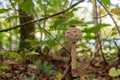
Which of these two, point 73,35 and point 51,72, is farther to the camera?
point 51,72

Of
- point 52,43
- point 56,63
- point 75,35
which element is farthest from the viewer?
point 56,63

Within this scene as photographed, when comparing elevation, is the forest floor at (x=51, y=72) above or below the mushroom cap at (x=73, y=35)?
below

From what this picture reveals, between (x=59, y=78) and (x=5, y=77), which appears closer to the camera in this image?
(x=59, y=78)

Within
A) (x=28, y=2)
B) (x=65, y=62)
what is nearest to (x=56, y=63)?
(x=65, y=62)

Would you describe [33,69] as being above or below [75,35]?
below

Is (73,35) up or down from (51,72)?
up

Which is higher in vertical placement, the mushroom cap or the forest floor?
the mushroom cap

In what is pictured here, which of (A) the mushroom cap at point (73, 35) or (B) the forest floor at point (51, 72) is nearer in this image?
(A) the mushroom cap at point (73, 35)

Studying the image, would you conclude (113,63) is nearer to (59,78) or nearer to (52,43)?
(52,43)

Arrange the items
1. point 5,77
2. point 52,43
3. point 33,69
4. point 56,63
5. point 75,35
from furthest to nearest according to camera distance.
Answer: point 56,63 → point 33,69 → point 52,43 → point 5,77 → point 75,35

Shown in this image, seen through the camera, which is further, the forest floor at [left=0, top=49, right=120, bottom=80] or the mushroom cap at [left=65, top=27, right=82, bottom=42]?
the forest floor at [left=0, top=49, right=120, bottom=80]

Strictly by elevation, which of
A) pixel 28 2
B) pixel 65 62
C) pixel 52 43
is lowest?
pixel 65 62
